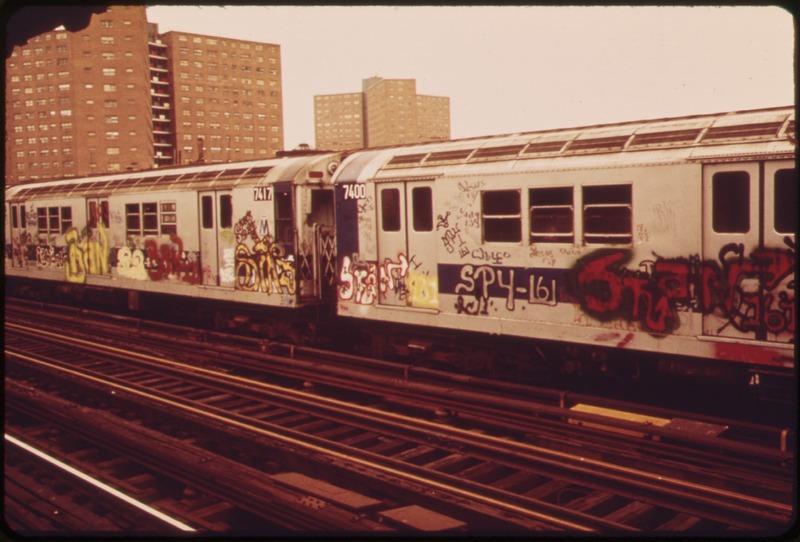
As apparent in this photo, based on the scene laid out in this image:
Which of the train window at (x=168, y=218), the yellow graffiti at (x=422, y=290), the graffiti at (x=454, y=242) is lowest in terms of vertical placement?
the yellow graffiti at (x=422, y=290)

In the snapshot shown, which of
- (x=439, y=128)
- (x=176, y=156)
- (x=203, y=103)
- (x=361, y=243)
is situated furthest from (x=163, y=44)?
(x=361, y=243)

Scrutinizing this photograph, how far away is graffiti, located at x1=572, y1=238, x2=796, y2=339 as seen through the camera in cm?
791

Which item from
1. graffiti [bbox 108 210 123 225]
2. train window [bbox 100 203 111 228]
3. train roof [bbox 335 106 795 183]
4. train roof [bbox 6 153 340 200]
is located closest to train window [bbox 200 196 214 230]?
train roof [bbox 6 153 340 200]

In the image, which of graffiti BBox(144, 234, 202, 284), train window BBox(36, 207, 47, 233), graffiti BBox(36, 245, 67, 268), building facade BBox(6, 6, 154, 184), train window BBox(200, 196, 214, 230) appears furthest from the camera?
building facade BBox(6, 6, 154, 184)

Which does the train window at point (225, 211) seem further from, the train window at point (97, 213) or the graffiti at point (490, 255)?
the graffiti at point (490, 255)

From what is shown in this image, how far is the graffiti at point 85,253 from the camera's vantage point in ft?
64.8

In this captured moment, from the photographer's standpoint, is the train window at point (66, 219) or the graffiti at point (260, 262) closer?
the graffiti at point (260, 262)

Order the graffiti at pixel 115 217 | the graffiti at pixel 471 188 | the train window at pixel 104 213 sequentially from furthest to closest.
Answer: the train window at pixel 104 213 → the graffiti at pixel 115 217 → the graffiti at pixel 471 188

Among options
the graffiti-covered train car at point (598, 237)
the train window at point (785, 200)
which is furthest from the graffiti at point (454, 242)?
the train window at point (785, 200)

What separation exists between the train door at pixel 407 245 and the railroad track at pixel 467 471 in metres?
2.36

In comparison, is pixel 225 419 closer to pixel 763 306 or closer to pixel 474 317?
pixel 474 317

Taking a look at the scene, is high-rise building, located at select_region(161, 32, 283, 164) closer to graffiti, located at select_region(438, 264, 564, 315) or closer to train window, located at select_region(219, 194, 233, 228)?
train window, located at select_region(219, 194, 233, 228)

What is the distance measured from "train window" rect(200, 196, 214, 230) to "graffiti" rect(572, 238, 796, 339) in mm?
9319

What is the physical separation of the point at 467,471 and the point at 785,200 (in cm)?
459
